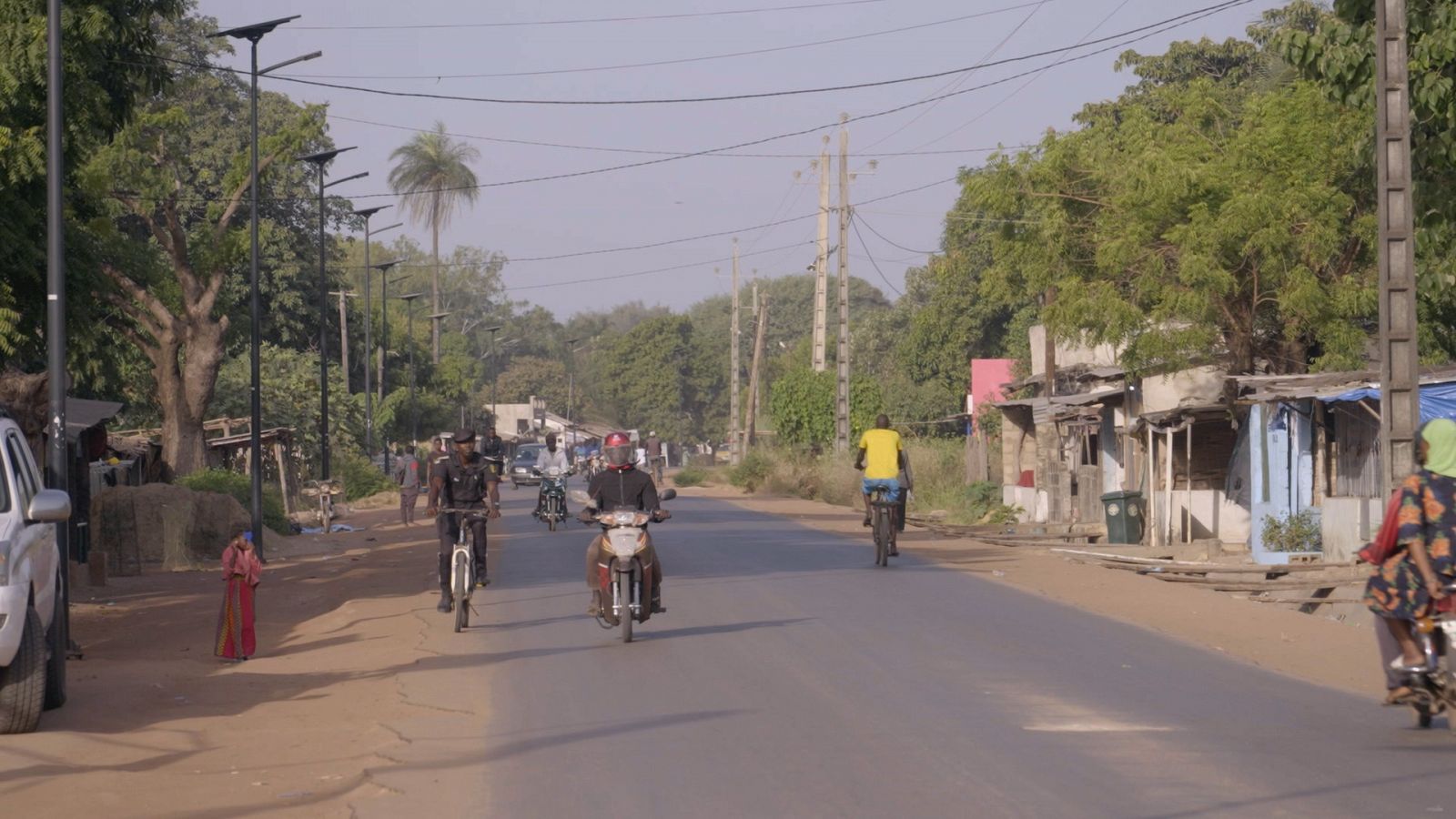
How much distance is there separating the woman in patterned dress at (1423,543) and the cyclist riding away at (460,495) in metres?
8.40

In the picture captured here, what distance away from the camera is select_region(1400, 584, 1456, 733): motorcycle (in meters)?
8.47

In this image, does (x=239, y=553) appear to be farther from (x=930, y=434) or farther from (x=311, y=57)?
(x=930, y=434)

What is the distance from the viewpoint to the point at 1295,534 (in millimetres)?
23469

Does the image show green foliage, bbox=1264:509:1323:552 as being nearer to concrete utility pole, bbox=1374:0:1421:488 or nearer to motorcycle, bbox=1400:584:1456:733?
concrete utility pole, bbox=1374:0:1421:488

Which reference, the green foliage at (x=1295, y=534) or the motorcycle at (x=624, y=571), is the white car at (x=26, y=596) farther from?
the green foliage at (x=1295, y=534)

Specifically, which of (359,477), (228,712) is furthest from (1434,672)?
(359,477)

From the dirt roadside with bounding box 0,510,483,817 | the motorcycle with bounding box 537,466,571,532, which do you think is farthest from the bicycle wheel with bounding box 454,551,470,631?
the motorcycle with bounding box 537,466,571,532

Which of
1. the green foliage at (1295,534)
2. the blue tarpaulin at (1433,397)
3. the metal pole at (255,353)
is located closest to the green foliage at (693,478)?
the metal pole at (255,353)

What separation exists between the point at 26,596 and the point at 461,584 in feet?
17.8

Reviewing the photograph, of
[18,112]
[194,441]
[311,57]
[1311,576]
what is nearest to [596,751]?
[18,112]

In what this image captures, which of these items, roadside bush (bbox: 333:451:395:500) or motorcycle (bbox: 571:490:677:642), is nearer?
motorcycle (bbox: 571:490:677:642)

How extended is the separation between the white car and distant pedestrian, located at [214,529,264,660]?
219 centimetres

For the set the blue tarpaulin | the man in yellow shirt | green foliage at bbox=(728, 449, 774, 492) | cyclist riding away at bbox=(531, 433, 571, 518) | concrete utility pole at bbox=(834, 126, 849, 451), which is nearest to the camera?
the blue tarpaulin

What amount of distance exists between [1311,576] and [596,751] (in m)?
13.7
